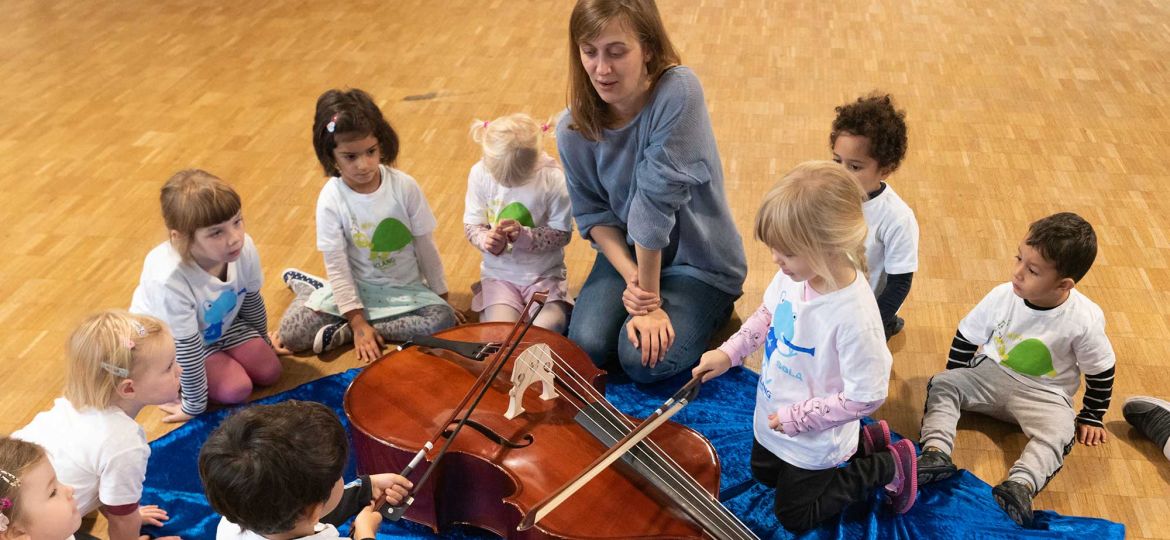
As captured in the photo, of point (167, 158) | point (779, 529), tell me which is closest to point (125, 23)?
point (167, 158)

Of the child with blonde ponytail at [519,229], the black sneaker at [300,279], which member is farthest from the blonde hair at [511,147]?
the black sneaker at [300,279]

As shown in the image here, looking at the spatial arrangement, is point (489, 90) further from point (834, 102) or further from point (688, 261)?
point (688, 261)

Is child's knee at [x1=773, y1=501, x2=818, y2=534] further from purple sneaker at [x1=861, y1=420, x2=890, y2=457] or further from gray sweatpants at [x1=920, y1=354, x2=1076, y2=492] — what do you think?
gray sweatpants at [x1=920, y1=354, x2=1076, y2=492]

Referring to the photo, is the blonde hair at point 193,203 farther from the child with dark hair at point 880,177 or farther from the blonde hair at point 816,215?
the child with dark hair at point 880,177

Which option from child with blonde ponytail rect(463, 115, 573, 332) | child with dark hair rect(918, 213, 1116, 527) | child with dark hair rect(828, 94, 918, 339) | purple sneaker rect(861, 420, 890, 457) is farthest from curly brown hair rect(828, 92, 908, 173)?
child with blonde ponytail rect(463, 115, 573, 332)

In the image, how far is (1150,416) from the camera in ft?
7.09

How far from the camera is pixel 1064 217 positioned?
199 centimetres

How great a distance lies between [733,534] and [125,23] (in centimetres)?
395

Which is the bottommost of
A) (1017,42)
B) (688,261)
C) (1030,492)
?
(1017,42)

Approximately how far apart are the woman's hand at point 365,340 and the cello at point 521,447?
1.35ft

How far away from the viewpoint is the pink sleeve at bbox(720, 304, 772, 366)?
189 centimetres

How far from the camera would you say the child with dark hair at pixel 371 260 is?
2.34 m

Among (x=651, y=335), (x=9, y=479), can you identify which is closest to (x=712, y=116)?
(x=651, y=335)

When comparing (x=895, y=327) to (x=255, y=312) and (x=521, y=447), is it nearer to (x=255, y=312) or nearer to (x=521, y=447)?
(x=521, y=447)
